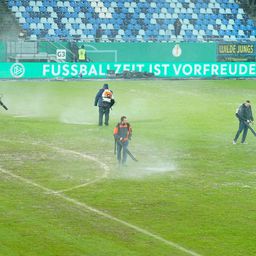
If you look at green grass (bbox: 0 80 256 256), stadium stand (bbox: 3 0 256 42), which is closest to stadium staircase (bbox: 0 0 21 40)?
stadium stand (bbox: 3 0 256 42)

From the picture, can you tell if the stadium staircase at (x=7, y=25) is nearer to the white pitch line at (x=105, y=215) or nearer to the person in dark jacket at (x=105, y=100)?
the person in dark jacket at (x=105, y=100)

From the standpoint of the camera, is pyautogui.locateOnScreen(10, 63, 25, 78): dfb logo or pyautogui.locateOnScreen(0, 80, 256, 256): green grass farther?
pyautogui.locateOnScreen(10, 63, 25, 78): dfb logo

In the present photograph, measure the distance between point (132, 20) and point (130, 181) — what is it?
172ft

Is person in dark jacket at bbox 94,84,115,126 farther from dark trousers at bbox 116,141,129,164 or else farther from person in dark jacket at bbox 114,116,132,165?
person in dark jacket at bbox 114,116,132,165

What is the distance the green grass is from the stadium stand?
70.9 feet

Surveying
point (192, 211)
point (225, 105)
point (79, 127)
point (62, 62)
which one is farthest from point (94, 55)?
point (192, 211)

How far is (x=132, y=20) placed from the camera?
273 feet

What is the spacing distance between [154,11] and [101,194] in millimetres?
56742

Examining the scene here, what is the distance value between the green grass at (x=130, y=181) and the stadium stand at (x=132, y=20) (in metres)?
21.6

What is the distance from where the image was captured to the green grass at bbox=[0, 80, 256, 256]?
23922 mm

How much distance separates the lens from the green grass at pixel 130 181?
23922 mm

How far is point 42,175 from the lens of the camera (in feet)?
109

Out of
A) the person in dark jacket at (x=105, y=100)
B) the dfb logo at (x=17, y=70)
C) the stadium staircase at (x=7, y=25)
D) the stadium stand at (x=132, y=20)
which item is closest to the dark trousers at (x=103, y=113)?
the person in dark jacket at (x=105, y=100)

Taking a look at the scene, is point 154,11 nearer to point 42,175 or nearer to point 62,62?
point 62,62
